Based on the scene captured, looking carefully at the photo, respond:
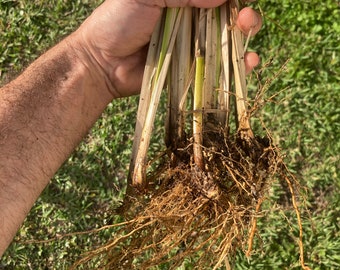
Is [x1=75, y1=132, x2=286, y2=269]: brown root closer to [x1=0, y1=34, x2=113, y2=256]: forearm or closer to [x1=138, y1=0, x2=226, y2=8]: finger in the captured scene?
[x1=0, y1=34, x2=113, y2=256]: forearm

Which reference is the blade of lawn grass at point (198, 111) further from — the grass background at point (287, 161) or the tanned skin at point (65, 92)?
the grass background at point (287, 161)

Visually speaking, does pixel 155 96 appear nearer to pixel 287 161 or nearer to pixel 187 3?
pixel 187 3

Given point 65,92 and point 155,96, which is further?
point 65,92

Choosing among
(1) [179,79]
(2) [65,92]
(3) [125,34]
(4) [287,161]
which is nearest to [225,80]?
(1) [179,79]

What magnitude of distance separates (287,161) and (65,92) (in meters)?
1.26

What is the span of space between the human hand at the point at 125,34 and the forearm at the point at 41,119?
2.2 inches

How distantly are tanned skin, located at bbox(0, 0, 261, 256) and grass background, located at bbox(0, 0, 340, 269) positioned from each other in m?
0.59

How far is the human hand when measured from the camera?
1.83 meters

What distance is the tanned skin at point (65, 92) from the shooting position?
5.99ft

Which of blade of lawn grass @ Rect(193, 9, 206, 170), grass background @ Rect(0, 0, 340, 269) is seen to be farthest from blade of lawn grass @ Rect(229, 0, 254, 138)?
grass background @ Rect(0, 0, 340, 269)

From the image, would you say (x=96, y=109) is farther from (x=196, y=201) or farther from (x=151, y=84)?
(x=196, y=201)

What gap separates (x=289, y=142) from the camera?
2621 millimetres

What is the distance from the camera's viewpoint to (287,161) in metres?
2.61

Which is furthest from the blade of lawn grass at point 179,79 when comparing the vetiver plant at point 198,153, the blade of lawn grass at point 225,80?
the blade of lawn grass at point 225,80
